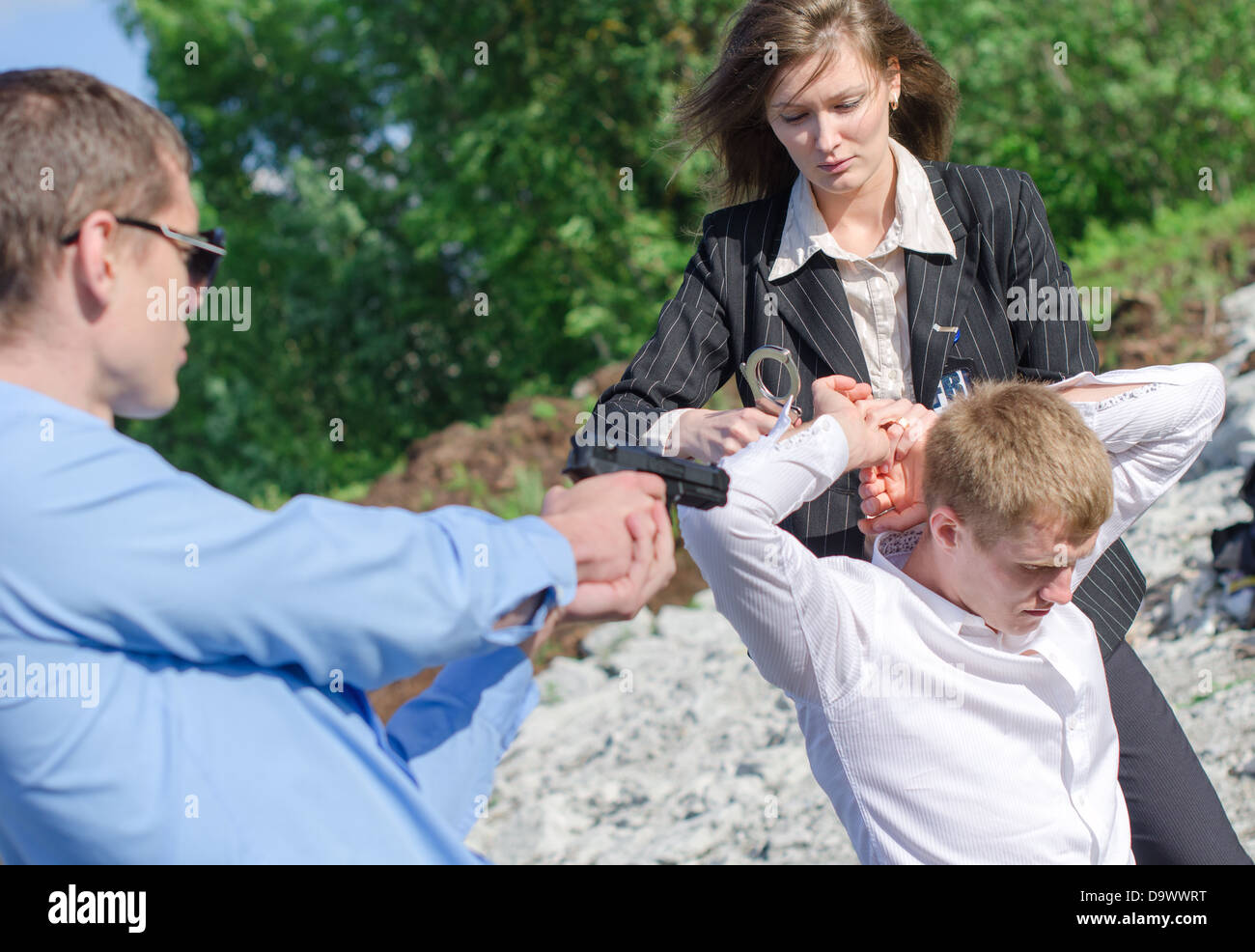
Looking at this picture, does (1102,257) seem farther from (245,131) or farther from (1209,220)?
(245,131)

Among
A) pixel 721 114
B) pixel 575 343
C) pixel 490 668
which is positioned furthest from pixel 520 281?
pixel 490 668

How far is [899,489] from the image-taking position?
2221 millimetres

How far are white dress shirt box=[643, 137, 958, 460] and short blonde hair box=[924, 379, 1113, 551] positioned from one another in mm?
419

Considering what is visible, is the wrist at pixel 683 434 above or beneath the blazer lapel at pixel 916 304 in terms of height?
Answer: beneath

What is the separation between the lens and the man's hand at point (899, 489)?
86.4 inches

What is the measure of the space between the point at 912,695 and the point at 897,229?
1059 mm

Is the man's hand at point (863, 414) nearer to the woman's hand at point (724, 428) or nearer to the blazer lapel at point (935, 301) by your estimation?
the woman's hand at point (724, 428)

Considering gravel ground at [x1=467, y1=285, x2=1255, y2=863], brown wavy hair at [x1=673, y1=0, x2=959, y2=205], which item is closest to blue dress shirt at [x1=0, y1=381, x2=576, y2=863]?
brown wavy hair at [x1=673, y1=0, x2=959, y2=205]

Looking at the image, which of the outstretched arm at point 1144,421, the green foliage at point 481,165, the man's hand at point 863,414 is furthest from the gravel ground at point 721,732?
the green foliage at point 481,165

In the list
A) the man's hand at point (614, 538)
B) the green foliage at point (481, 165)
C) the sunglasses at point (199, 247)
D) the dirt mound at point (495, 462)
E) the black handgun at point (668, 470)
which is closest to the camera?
the sunglasses at point (199, 247)

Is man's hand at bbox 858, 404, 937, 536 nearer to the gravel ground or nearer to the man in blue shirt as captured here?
the man in blue shirt

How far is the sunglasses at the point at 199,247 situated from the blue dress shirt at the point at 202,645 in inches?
9.8

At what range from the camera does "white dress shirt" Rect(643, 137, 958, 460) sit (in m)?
2.45

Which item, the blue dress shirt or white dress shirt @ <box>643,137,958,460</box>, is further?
white dress shirt @ <box>643,137,958,460</box>
